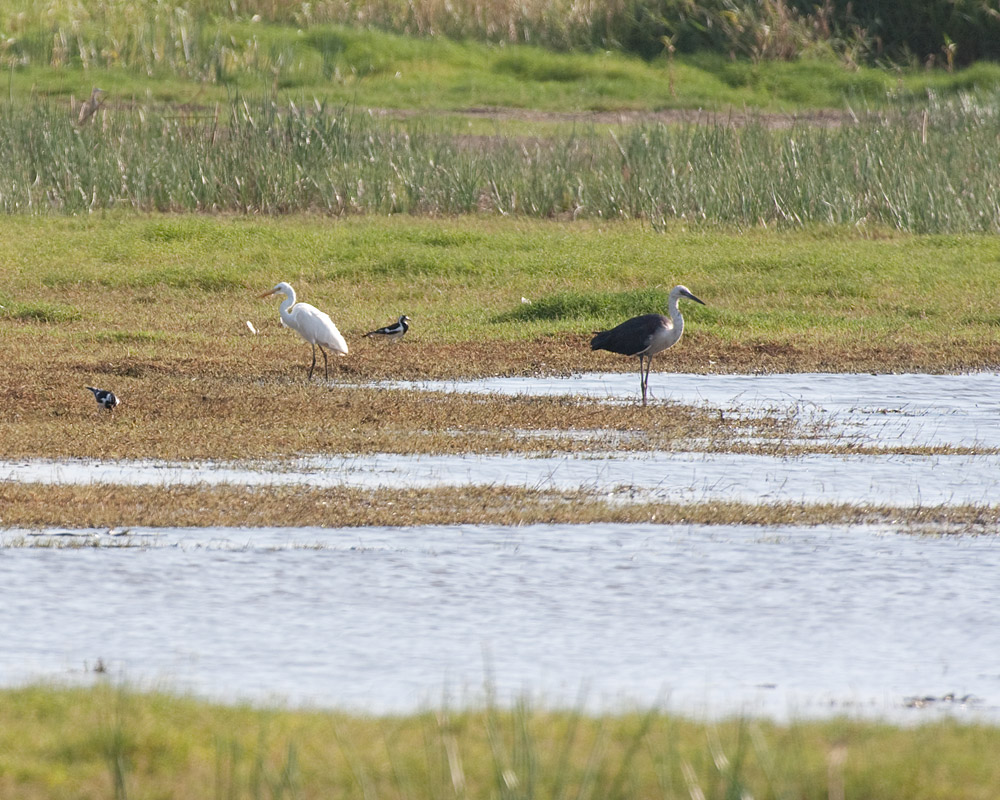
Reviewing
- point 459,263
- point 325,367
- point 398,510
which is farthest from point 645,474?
point 459,263

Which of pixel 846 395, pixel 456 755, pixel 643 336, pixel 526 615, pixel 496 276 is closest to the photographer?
pixel 456 755

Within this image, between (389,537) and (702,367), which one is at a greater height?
(389,537)

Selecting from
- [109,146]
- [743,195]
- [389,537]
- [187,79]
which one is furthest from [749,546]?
[187,79]

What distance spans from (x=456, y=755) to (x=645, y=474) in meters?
5.21

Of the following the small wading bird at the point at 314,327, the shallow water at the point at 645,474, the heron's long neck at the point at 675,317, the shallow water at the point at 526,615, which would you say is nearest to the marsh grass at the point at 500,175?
the heron's long neck at the point at 675,317

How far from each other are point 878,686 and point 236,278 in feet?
41.4

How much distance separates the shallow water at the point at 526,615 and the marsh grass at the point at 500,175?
501 inches

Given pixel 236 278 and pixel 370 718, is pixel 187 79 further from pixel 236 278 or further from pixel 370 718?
pixel 370 718

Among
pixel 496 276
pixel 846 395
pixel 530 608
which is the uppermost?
pixel 530 608

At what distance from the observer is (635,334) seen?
41.1 feet

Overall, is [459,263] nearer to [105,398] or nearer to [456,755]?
[105,398]

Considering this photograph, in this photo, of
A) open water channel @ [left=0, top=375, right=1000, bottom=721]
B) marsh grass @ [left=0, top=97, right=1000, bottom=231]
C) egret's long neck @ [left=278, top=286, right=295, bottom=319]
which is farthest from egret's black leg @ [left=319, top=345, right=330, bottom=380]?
marsh grass @ [left=0, top=97, right=1000, bottom=231]

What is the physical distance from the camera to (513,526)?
8.35 meters

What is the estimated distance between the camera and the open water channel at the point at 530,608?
5.95 metres
